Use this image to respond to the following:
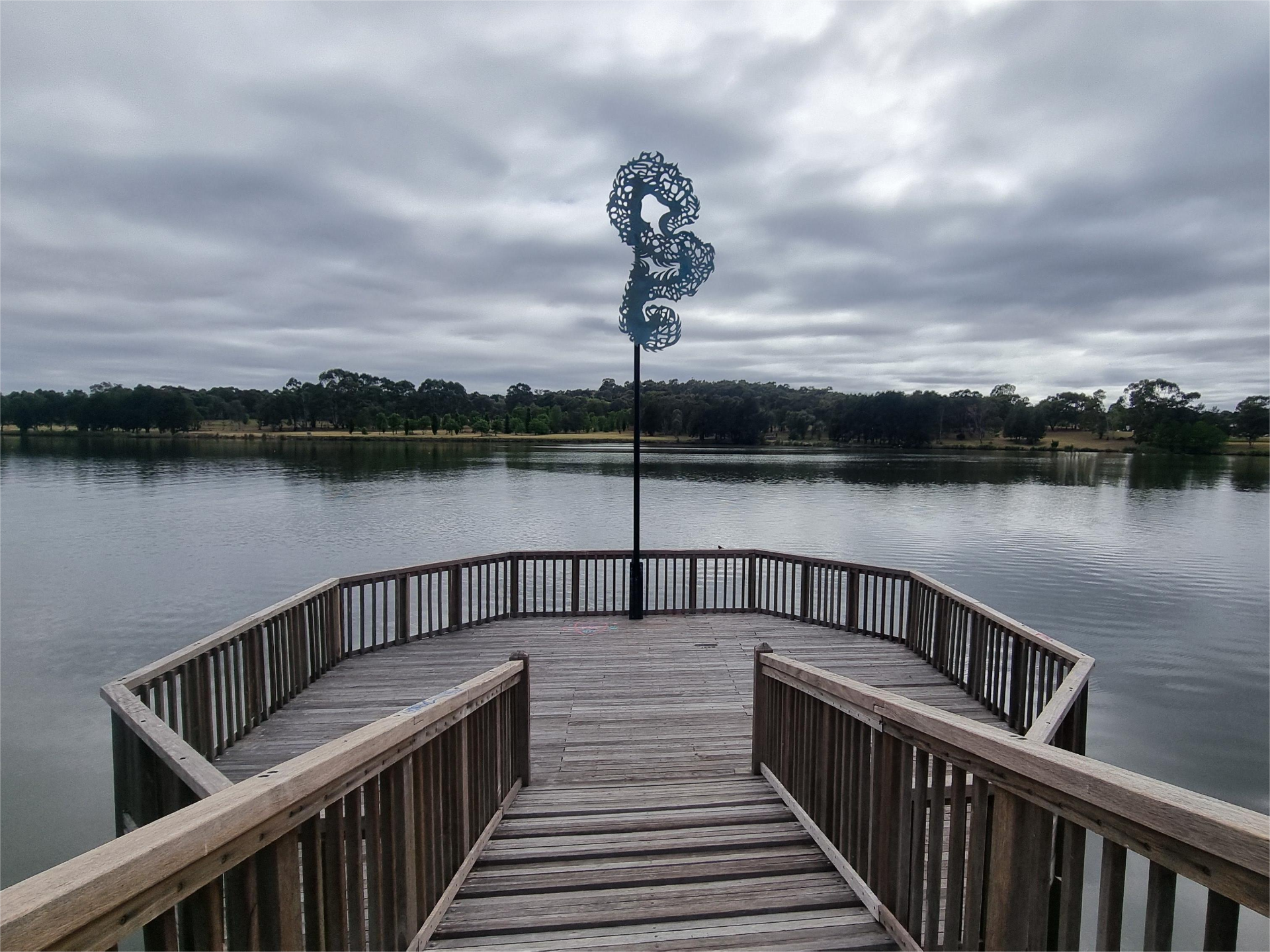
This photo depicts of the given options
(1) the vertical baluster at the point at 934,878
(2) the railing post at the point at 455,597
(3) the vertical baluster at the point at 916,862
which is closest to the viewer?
(1) the vertical baluster at the point at 934,878

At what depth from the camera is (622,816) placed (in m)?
3.63

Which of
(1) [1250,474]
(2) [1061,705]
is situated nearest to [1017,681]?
(2) [1061,705]

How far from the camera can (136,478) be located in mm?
41188

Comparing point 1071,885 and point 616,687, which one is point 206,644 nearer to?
point 616,687

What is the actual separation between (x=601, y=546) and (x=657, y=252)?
1344 cm

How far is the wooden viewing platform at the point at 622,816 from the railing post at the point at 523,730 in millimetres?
17

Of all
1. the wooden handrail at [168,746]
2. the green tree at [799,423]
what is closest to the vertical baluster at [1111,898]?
the wooden handrail at [168,746]

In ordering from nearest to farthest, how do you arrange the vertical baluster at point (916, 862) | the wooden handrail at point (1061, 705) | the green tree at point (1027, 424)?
the vertical baluster at point (916, 862)
the wooden handrail at point (1061, 705)
the green tree at point (1027, 424)

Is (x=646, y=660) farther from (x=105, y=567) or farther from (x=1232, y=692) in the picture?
(x=105, y=567)

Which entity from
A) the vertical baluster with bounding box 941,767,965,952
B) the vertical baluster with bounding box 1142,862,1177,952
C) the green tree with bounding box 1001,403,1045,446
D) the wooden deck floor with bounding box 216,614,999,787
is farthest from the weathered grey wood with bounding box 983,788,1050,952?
the green tree with bounding box 1001,403,1045,446

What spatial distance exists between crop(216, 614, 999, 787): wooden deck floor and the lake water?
3.19 m

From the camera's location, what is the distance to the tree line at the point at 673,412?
9694 cm

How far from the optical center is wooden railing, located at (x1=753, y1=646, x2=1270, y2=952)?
4.11 ft

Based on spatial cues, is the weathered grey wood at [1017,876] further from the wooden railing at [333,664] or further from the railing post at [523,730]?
the railing post at [523,730]
